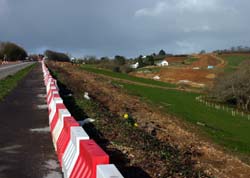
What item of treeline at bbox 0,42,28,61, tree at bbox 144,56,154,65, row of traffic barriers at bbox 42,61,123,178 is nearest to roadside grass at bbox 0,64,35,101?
row of traffic barriers at bbox 42,61,123,178

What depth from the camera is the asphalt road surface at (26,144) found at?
315 inches

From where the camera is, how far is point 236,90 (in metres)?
62.4

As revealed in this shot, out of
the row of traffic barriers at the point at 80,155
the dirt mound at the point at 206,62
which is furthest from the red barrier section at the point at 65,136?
the dirt mound at the point at 206,62

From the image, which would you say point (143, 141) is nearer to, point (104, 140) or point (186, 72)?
point (104, 140)

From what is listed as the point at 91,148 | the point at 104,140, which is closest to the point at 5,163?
the point at 104,140

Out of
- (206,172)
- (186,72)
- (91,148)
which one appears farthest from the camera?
(186,72)

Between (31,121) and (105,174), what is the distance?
9.28m

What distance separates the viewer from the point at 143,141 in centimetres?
1098

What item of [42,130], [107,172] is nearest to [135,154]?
Result: [42,130]

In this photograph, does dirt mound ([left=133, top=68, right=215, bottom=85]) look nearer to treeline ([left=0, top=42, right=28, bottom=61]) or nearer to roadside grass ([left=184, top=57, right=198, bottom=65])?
roadside grass ([left=184, top=57, right=198, bottom=65])

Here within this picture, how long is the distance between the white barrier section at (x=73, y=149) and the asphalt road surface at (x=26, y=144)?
0.50 metres

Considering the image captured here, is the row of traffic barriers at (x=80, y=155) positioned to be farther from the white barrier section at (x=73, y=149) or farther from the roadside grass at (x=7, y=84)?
the roadside grass at (x=7, y=84)

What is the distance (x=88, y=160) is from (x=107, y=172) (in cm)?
91

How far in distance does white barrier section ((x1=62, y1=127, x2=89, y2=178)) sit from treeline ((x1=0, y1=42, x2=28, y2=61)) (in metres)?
154
